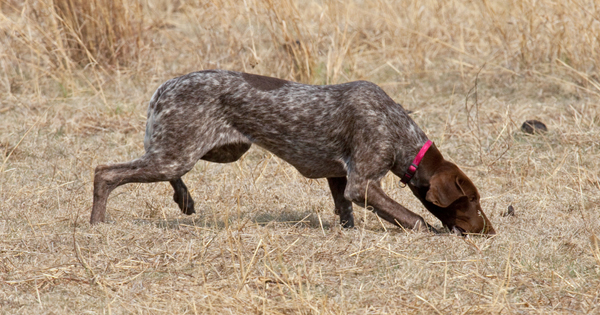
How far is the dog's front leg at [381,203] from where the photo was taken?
4465mm

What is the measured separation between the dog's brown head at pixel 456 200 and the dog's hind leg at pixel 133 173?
1513 millimetres

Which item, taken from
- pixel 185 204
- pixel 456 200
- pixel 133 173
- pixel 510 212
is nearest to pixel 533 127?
pixel 510 212

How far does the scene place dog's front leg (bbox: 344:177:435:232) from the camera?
4465 mm

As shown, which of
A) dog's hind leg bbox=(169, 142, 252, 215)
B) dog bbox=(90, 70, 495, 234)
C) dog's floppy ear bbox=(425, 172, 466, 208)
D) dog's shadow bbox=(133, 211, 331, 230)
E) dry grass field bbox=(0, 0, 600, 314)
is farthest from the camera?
dog's hind leg bbox=(169, 142, 252, 215)

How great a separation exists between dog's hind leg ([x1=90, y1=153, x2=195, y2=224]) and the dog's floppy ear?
1.48 m


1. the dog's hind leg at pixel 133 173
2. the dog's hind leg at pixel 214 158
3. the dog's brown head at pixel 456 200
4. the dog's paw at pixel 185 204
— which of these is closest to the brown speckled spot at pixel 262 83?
the dog's hind leg at pixel 214 158

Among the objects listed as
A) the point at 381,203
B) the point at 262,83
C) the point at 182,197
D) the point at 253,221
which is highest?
the point at 262,83

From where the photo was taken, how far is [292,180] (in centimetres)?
577

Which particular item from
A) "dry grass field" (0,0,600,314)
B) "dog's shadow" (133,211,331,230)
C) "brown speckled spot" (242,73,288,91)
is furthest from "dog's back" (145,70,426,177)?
"dry grass field" (0,0,600,314)

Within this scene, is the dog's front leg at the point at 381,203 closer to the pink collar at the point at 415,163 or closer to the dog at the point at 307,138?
the dog at the point at 307,138

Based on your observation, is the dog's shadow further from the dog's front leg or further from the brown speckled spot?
the brown speckled spot

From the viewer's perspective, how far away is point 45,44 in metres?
7.95

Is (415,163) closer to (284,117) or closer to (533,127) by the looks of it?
(284,117)

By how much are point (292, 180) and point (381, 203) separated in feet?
4.48
